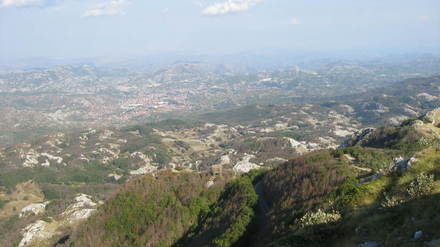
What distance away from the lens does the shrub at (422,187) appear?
2977 centimetres

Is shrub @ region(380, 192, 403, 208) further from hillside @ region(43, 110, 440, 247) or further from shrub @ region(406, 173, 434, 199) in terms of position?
shrub @ region(406, 173, 434, 199)

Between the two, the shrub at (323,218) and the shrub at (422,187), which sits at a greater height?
the shrub at (422,187)

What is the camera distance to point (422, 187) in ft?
98.6

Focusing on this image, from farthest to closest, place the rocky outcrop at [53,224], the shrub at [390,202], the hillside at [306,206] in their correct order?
the rocky outcrop at [53,224] < the shrub at [390,202] < the hillside at [306,206]

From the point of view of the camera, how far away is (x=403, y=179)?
35250mm

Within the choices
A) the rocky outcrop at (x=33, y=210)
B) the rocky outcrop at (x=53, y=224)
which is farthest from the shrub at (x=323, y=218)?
the rocky outcrop at (x=33, y=210)

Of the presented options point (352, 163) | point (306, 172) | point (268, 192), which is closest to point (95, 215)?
point (268, 192)

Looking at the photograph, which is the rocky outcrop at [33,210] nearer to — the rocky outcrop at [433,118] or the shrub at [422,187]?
the shrub at [422,187]

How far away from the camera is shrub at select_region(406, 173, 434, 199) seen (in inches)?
1172

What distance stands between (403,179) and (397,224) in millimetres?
9636

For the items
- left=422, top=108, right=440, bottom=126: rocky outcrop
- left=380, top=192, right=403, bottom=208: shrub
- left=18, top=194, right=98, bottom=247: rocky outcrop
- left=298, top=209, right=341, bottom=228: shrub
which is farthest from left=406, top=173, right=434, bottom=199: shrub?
left=18, top=194, right=98, bottom=247: rocky outcrop

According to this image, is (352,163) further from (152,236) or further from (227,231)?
(152,236)

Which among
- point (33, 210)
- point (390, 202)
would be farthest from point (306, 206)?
point (33, 210)

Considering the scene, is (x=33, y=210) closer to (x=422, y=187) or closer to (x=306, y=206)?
(x=306, y=206)
